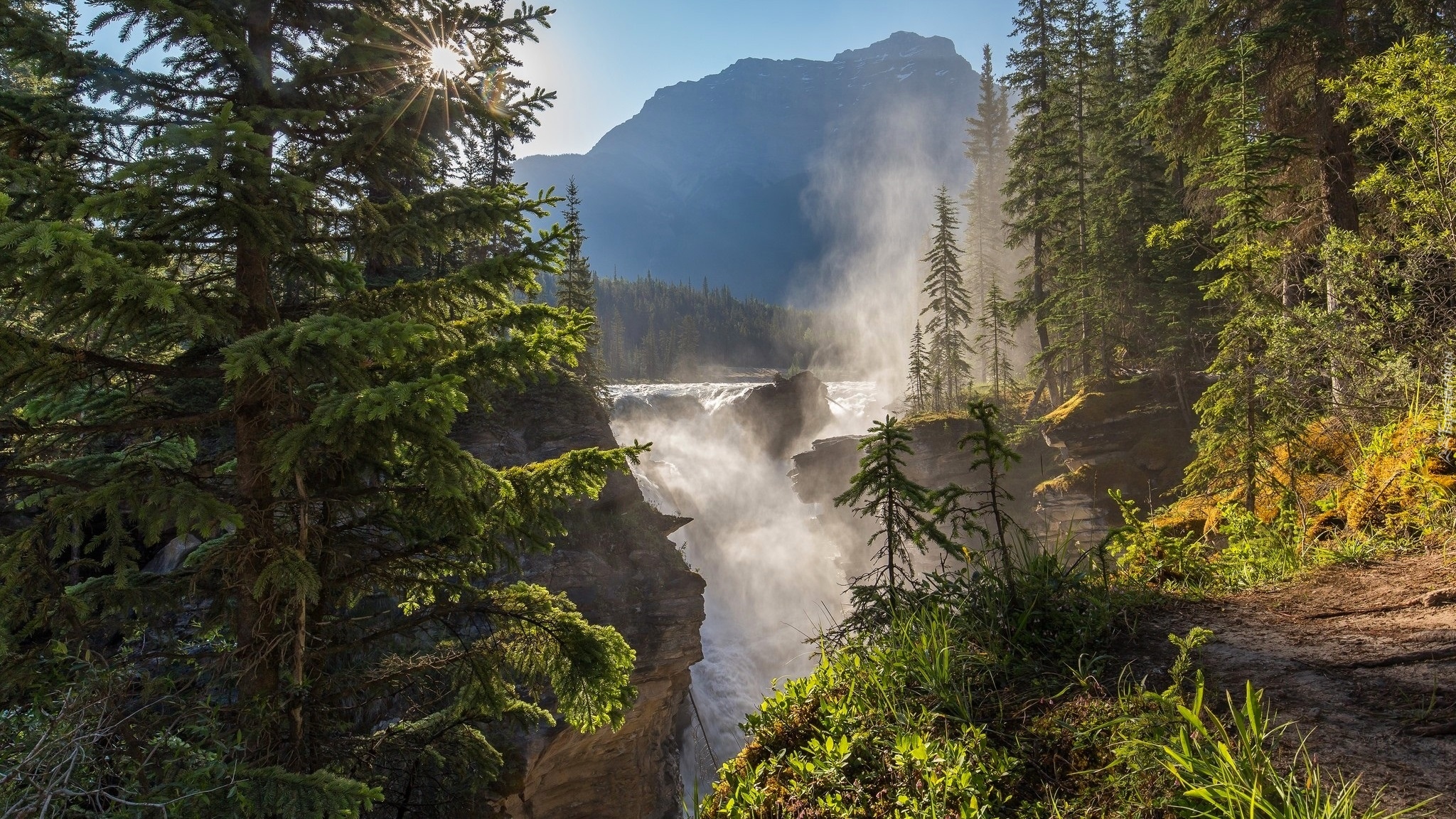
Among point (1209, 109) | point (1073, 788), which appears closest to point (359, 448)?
point (1073, 788)

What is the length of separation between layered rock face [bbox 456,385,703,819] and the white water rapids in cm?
454

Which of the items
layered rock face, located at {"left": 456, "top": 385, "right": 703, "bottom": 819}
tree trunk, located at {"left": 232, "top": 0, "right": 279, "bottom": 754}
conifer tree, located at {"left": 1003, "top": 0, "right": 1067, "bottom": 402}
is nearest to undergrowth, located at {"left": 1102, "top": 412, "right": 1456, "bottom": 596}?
tree trunk, located at {"left": 232, "top": 0, "right": 279, "bottom": 754}

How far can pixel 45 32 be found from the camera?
397 cm

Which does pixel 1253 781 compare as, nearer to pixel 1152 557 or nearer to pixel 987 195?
pixel 1152 557

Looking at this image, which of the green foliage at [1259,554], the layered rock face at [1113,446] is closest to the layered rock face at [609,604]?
the green foliage at [1259,554]

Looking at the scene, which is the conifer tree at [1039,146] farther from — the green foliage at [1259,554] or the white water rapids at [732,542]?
the green foliage at [1259,554]

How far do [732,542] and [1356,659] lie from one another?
32.6 m

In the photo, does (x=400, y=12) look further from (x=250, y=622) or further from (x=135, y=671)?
(x=135, y=671)

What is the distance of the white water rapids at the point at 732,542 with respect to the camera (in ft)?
76.1

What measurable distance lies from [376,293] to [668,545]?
14049 mm

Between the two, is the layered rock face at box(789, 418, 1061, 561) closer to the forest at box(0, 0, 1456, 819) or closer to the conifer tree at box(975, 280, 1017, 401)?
the conifer tree at box(975, 280, 1017, 401)

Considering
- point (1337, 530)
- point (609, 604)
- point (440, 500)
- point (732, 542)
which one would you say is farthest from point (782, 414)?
point (440, 500)

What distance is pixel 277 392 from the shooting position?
4.05 m

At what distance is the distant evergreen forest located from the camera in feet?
329
